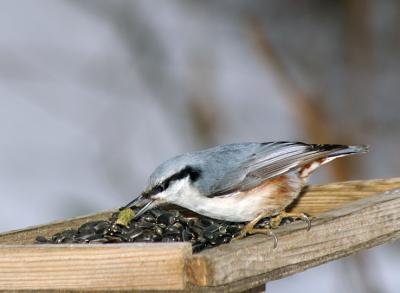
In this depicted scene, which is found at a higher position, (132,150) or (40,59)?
(40,59)

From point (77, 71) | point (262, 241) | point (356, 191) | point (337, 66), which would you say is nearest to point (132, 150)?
point (77, 71)

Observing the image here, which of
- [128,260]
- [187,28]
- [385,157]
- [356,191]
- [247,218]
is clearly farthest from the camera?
[187,28]

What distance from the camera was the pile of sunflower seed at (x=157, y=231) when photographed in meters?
3.47

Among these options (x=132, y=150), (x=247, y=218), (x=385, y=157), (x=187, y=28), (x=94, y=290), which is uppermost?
(x=187, y=28)

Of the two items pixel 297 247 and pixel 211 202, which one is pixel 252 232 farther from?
pixel 211 202

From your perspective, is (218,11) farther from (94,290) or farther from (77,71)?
(94,290)

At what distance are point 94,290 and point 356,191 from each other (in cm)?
165

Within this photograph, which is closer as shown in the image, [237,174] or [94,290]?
[94,290]

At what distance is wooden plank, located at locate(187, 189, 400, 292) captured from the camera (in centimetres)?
278

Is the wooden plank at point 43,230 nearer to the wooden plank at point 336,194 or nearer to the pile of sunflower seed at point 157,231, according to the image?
the pile of sunflower seed at point 157,231

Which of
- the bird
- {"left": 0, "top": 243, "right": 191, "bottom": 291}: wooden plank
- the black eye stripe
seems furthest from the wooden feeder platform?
the black eye stripe

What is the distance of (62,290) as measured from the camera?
2.96 m

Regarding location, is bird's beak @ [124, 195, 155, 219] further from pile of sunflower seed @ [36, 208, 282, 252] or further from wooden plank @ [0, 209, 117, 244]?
wooden plank @ [0, 209, 117, 244]

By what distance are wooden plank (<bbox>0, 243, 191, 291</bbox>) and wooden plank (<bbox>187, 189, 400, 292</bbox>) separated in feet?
0.24
